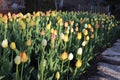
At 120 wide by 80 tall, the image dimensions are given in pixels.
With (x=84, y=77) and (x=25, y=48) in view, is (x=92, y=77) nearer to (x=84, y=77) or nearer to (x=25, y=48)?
(x=84, y=77)

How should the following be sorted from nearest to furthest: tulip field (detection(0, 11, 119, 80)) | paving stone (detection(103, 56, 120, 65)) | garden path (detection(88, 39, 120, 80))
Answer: tulip field (detection(0, 11, 119, 80)) → garden path (detection(88, 39, 120, 80)) → paving stone (detection(103, 56, 120, 65))

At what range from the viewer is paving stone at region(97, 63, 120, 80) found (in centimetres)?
441

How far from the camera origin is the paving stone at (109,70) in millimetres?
4406

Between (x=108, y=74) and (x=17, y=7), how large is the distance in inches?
353

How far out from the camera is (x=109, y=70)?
4707 mm

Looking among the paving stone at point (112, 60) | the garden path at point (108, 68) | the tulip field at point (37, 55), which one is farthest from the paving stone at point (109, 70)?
the tulip field at point (37, 55)

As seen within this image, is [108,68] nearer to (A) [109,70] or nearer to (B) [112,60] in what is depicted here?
(A) [109,70]

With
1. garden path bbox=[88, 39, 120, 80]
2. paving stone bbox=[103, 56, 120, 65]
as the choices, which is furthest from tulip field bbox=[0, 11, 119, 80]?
paving stone bbox=[103, 56, 120, 65]

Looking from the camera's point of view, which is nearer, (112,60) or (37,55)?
(37,55)

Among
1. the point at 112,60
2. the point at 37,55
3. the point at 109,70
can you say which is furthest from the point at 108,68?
the point at 37,55

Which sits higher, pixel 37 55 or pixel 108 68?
pixel 37 55

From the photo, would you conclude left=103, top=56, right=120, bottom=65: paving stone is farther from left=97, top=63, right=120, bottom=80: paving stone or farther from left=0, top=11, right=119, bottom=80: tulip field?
left=0, top=11, right=119, bottom=80: tulip field

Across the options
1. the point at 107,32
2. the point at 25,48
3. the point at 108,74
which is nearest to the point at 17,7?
the point at 107,32

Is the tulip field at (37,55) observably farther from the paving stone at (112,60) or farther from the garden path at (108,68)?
the paving stone at (112,60)
